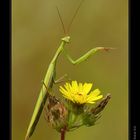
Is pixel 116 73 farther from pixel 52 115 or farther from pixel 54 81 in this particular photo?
pixel 52 115

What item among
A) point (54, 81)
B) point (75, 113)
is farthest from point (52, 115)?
point (54, 81)
